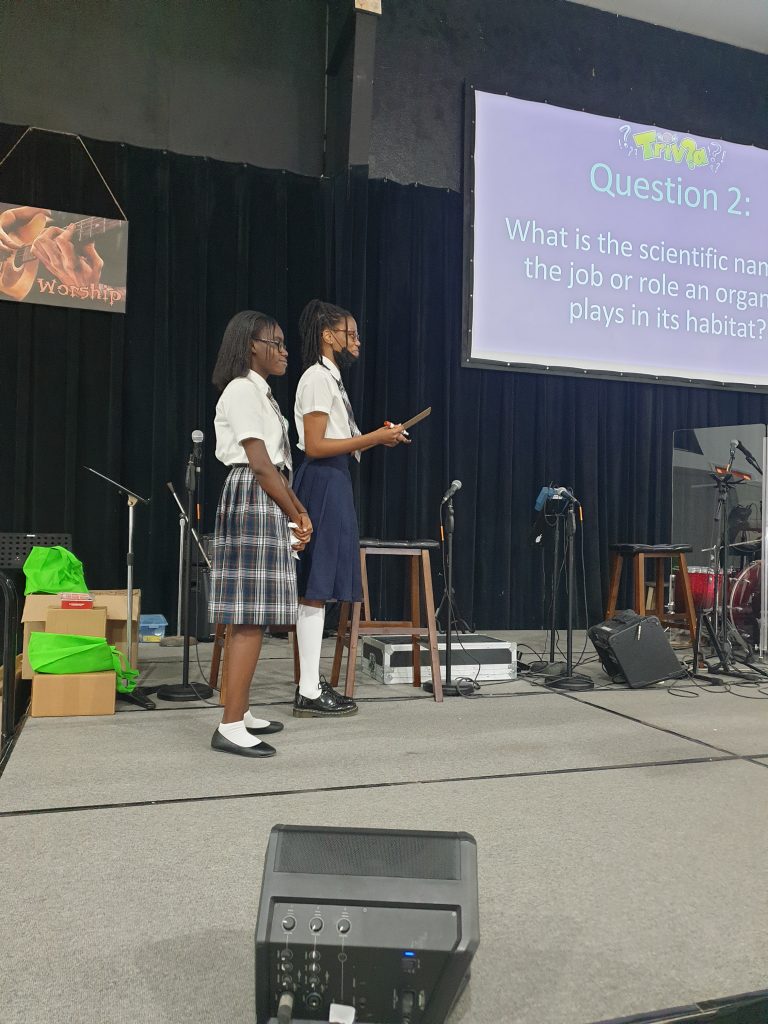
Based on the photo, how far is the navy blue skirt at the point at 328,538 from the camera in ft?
9.26

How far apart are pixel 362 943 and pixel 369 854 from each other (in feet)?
0.36

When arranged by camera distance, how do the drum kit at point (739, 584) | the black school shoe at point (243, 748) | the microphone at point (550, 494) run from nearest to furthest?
the black school shoe at point (243, 748) < the microphone at point (550, 494) < the drum kit at point (739, 584)

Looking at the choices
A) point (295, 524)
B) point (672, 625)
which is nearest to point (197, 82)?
point (295, 524)

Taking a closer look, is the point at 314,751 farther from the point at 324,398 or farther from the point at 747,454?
the point at 747,454

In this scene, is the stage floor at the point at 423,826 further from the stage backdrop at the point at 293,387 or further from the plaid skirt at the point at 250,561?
the stage backdrop at the point at 293,387

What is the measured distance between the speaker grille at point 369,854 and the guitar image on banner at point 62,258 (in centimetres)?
447

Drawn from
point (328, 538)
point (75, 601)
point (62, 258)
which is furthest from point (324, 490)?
point (62, 258)

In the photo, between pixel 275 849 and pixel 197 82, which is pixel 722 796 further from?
pixel 197 82

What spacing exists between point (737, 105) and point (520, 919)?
21.4 ft

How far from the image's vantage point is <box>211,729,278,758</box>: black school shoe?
2.32 meters

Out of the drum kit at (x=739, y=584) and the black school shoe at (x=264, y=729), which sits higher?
the drum kit at (x=739, y=584)

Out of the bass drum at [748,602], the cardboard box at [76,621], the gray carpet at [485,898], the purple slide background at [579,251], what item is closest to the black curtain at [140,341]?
the purple slide background at [579,251]

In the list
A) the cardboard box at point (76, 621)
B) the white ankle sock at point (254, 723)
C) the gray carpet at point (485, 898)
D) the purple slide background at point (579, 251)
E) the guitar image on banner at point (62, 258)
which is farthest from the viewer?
the purple slide background at point (579, 251)

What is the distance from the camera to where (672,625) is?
470 cm
